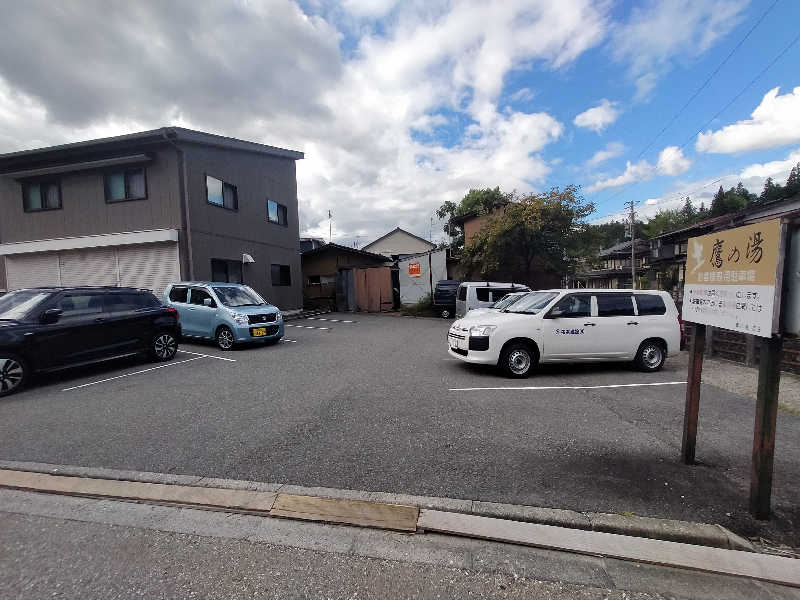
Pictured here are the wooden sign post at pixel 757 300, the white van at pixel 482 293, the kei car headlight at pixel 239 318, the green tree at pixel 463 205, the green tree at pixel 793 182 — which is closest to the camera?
the wooden sign post at pixel 757 300

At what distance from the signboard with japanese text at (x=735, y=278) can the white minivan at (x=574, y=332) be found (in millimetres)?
3130

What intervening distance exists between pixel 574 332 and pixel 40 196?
61.6 ft

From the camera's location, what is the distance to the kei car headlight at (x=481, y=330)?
6637 mm

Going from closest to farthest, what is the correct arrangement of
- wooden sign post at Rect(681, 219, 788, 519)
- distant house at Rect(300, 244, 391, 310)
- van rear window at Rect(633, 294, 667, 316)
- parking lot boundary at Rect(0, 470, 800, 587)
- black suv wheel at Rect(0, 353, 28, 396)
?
1. parking lot boundary at Rect(0, 470, 800, 587)
2. wooden sign post at Rect(681, 219, 788, 519)
3. black suv wheel at Rect(0, 353, 28, 396)
4. van rear window at Rect(633, 294, 667, 316)
5. distant house at Rect(300, 244, 391, 310)

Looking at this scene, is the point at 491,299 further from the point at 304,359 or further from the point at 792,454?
the point at 792,454

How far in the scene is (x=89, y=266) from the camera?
46.4ft

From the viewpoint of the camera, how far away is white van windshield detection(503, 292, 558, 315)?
6.96 metres

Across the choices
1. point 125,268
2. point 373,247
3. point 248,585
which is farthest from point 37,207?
point 373,247

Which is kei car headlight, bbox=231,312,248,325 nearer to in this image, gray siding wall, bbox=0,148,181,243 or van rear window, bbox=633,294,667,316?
gray siding wall, bbox=0,148,181,243

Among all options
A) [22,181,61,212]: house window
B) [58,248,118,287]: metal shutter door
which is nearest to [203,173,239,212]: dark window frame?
[58,248,118,287]: metal shutter door

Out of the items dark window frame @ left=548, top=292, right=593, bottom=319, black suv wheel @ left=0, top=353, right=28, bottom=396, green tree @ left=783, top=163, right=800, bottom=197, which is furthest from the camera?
green tree @ left=783, top=163, right=800, bottom=197

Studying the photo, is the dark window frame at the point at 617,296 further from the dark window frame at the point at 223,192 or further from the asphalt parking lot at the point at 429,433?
the dark window frame at the point at 223,192

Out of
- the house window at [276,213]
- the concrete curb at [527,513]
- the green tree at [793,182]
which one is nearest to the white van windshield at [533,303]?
the concrete curb at [527,513]

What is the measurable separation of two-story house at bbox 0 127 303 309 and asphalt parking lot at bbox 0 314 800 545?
7.33 m
